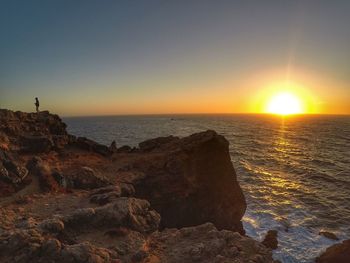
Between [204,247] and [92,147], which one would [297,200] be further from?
[204,247]

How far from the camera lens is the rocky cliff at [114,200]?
14.1 metres

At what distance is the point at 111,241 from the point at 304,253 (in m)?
17.8

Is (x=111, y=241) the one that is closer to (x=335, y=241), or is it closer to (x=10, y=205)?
(x=10, y=205)

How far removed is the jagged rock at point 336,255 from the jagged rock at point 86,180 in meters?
17.1

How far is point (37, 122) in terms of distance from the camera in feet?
103

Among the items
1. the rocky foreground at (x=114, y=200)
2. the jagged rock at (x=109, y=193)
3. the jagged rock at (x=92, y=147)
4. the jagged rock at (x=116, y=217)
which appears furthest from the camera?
the jagged rock at (x=92, y=147)

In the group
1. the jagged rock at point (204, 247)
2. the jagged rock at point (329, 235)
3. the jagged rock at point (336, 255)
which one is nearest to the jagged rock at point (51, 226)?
the jagged rock at point (204, 247)

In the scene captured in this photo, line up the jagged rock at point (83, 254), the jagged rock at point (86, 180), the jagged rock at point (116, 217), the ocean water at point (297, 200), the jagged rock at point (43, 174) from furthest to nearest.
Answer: the ocean water at point (297, 200) < the jagged rock at point (86, 180) < the jagged rock at point (43, 174) < the jagged rock at point (116, 217) < the jagged rock at point (83, 254)

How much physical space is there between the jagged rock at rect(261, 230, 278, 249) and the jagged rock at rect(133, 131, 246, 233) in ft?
7.38

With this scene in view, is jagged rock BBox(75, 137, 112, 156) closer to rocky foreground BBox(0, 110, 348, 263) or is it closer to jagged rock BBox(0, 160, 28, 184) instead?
rocky foreground BBox(0, 110, 348, 263)

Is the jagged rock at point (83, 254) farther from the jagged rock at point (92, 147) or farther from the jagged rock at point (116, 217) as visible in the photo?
the jagged rock at point (92, 147)

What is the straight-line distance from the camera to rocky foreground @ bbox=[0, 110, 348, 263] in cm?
1412

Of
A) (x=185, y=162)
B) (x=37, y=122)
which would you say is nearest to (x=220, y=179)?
(x=185, y=162)

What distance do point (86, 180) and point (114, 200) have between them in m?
4.53
